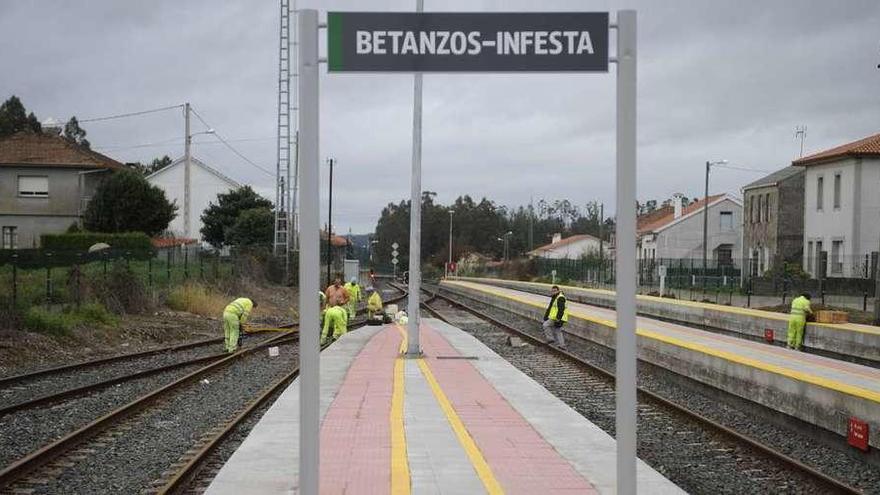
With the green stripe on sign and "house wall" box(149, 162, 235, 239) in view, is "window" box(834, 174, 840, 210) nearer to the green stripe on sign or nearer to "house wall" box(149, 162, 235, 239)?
the green stripe on sign

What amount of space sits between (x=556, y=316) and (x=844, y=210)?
91.7 feet

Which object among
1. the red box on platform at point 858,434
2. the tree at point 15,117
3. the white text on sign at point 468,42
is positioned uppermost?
the tree at point 15,117

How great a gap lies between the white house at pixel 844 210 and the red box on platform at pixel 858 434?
33.7m

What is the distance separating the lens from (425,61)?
5.96 metres

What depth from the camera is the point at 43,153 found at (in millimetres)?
51031

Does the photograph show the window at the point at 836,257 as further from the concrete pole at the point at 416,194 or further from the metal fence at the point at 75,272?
the concrete pole at the point at 416,194

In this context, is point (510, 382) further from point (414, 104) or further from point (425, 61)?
point (425, 61)

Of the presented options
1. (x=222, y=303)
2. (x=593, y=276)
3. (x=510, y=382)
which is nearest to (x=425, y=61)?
(x=510, y=382)

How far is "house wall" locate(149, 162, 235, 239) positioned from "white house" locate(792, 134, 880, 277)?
4673 centimetres

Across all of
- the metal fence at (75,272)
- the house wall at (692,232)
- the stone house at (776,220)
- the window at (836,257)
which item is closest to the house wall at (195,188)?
the metal fence at (75,272)

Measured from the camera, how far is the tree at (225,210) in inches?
2872

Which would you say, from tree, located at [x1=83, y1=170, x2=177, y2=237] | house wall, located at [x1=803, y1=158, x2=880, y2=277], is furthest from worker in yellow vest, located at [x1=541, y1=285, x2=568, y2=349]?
tree, located at [x1=83, y1=170, x2=177, y2=237]

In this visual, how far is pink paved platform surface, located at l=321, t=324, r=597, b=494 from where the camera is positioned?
26.9 ft

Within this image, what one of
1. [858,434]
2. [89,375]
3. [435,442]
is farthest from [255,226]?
[858,434]
